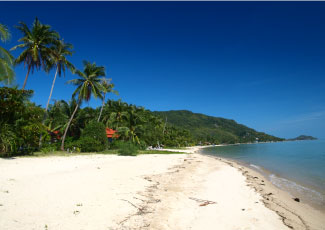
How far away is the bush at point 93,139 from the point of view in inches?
846

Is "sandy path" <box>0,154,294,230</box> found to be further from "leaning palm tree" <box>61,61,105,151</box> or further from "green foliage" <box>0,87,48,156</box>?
"leaning palm tree" <box>61,61,105,151</box>

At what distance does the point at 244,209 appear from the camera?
18.4 feet

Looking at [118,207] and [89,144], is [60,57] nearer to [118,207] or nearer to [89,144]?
[89,144]

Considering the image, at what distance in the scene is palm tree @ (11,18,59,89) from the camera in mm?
18688

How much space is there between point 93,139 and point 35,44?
12.3 meters

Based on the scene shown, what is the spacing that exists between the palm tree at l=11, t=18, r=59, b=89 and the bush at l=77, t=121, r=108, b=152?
850cm

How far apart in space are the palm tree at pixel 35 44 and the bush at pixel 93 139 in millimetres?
8498

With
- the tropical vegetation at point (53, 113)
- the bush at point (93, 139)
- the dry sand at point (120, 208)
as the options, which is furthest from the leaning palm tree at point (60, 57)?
the dry sand at point (120, 208)

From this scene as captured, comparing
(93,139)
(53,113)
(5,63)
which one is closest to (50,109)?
(53,113)

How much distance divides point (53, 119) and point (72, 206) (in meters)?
30.7

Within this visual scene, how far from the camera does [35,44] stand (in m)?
19.0

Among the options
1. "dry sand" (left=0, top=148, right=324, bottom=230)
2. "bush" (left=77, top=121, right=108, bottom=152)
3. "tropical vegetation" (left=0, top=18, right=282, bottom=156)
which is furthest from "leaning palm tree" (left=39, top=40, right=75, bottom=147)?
"dry sand" (left=0, top=148, right=324, bottom=230)

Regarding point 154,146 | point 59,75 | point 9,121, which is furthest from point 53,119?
point 154,146

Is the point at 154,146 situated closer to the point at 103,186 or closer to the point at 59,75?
the point at 59,75
